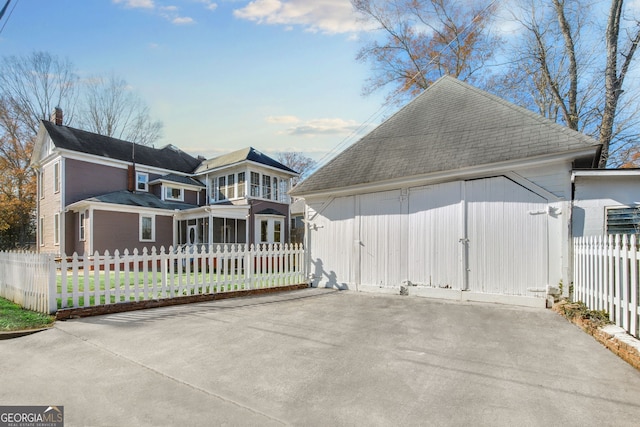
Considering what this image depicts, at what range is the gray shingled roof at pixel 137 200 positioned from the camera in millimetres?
18750

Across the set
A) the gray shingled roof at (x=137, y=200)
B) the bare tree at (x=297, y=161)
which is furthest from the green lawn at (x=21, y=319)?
the bare tree at (x=297, y=161)

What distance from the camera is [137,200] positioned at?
20062 millimetres

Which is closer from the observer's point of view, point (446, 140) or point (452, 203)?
point (452, 203)

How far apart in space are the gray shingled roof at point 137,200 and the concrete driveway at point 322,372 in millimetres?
14673

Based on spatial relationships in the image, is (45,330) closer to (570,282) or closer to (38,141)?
(570,282)

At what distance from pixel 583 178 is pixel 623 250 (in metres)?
2.99

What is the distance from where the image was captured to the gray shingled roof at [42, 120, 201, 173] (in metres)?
19.7

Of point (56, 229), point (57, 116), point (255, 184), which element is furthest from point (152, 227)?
point (57, 116)

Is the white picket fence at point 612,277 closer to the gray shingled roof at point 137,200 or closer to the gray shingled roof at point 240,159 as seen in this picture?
the gray shingled roof at point 240,159

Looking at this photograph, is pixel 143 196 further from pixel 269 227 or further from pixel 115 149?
pixel 269 227

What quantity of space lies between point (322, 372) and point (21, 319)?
5691mm

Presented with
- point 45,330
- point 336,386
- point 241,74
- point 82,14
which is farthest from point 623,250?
point 82,14

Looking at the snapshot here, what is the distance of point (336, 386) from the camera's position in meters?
3.32

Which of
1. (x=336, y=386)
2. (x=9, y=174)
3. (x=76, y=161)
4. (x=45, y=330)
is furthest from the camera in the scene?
(x=9, y=174)
